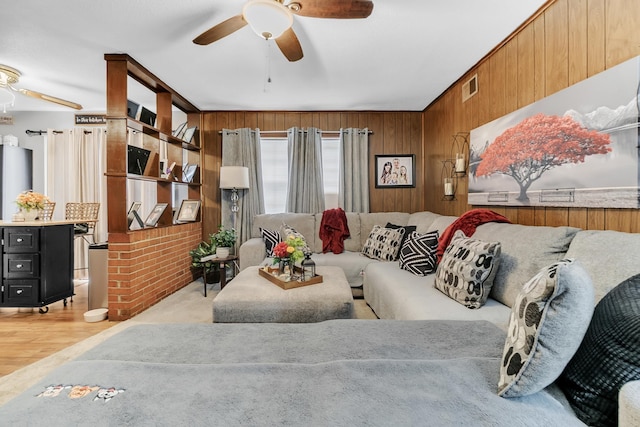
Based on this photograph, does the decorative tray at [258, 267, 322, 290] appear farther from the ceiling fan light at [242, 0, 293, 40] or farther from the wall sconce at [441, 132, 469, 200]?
the wall sconce at [441, 132, 469, 200]

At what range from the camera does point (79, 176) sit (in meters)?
4.29

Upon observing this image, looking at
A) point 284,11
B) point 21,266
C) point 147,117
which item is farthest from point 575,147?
point 21,266

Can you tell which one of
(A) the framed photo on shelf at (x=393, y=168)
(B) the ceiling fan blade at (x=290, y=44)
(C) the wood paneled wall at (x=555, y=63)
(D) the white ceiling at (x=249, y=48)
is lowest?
(A) the framed photo on shelf at (x=393, y=168)

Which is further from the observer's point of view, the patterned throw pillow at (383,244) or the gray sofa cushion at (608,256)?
the patterned throw pillow at (383,244)

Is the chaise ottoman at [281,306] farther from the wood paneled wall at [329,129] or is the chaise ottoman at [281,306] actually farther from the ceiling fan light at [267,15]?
the wood paneled wall at [329,129]

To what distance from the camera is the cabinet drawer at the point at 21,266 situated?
9.21ft

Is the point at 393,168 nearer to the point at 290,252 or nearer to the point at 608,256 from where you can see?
the point at 290,252

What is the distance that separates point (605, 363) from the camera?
780mm

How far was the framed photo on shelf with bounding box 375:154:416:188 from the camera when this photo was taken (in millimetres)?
4355

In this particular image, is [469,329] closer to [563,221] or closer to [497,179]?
[563,221]

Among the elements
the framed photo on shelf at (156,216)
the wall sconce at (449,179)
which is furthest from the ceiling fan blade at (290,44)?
the framed photo on shelf at (156,216)

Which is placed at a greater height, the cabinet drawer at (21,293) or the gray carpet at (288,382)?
the gray carpet at (288,382)

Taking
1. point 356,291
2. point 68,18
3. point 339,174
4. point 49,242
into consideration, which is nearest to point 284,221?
point 339,174

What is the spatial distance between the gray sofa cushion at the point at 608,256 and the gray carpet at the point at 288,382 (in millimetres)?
479
